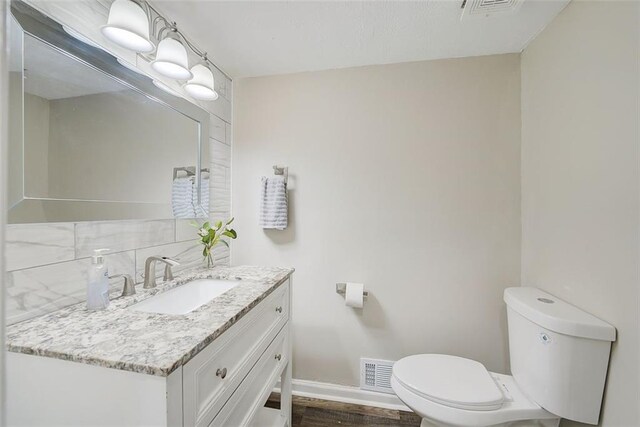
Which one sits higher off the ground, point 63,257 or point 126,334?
point 63,257

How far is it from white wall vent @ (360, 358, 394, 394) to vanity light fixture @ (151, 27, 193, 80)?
6.06 ft

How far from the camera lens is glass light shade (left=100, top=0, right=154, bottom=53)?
938mm

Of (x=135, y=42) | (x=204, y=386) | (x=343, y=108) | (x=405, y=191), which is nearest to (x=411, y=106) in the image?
(x=343, y=108)

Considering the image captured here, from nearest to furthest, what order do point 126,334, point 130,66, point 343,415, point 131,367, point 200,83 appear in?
point 131,367 → point 126,334 → point 130,66 → point 200,83 → point 343,415

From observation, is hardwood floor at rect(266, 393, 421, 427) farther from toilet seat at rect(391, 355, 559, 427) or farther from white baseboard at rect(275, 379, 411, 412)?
toilet seat at rect(391, 355, 559, 427)

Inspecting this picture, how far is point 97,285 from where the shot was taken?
0.87 metres

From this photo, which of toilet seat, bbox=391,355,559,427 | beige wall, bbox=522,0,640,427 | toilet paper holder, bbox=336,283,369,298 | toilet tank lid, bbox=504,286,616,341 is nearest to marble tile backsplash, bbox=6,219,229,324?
toilet paper holder, bbox=336,283,369,298

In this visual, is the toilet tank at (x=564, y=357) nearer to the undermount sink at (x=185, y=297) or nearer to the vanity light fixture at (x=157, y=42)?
the undermount sink at (x=185, y=297)

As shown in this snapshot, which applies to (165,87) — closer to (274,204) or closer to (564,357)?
(274,204)

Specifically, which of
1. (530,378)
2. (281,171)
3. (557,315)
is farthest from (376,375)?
(281,171)

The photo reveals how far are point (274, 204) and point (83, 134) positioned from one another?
94 cm

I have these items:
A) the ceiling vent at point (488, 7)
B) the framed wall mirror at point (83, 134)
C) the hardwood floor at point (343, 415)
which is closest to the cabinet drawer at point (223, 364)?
the framed wall mirror at point (83, 134)

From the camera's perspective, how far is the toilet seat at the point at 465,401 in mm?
1086

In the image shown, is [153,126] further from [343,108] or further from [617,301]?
[617,301]
